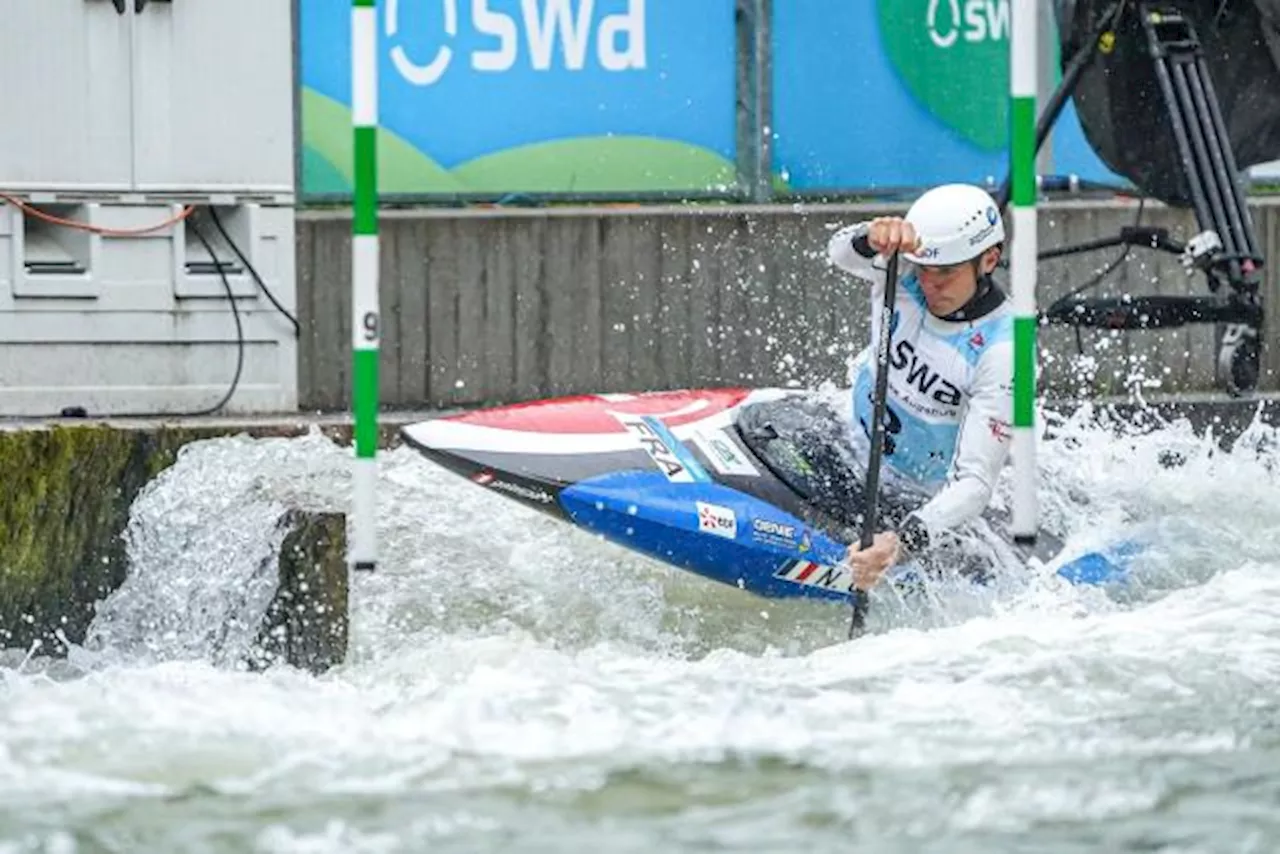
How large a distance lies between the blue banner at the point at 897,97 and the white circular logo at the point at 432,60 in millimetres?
1384

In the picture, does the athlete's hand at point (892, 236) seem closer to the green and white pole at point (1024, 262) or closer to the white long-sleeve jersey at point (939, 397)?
the white long-sleeve jersey at point (939, 397)

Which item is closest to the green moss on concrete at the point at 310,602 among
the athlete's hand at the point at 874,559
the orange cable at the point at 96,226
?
the athlete's hand at the point at 874,559

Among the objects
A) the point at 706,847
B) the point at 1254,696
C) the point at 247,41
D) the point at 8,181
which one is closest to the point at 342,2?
the point at 247,41

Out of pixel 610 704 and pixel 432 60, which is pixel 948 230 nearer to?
pixel 610 704

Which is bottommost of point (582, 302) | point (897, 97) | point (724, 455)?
point (724, 455)

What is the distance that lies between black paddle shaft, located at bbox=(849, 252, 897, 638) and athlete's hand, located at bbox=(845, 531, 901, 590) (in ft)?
0.27

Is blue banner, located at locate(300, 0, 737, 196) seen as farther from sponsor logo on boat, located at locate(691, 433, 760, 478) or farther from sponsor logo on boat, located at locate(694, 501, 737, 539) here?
sponsor logo on boat, located at locate(694, 501, 737, 539)

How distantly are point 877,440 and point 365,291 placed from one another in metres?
2.06

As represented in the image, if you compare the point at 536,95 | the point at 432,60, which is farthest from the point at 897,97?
the point at 432,60

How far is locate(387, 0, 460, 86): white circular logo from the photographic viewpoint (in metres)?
14.0

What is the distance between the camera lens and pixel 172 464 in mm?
10883

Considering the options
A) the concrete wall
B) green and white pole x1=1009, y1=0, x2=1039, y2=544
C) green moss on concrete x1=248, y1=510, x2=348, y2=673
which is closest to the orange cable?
the concrete wall

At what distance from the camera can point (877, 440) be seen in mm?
10516

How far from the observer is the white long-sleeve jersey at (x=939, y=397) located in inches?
408
